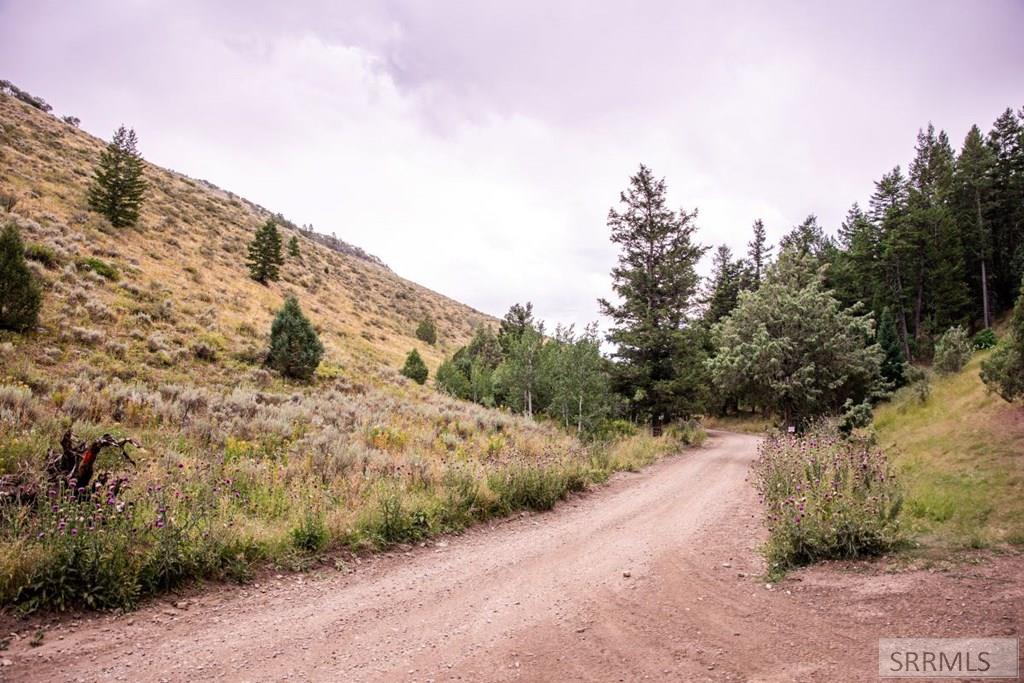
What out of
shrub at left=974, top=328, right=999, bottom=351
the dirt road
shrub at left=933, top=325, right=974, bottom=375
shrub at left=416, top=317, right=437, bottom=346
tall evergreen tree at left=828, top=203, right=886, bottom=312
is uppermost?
tall evergreen tree at left=828, top=203, right=886, bottom=312

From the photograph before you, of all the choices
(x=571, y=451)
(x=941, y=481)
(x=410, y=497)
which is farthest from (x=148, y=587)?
(x=941, y=481)

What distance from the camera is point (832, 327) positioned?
53.2 feet

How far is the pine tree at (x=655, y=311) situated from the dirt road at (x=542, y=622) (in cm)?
1574

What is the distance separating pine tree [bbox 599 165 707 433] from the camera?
21688 millimetres

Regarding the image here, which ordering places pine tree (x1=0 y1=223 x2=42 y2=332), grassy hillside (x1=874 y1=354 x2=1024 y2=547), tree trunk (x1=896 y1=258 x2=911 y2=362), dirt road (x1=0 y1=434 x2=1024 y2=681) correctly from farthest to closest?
tree trunk (x1=896 y1=258 x2=911 y2=362) < pine tree (x1=0 y1=223 x2=42 y2=332) < grassy hillside (x1=874 y1=354 x2=1024 y2=547) < dirt road (x1=0 y1=434 x2=1024 y2=681)

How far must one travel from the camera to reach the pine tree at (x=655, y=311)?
21.7 m

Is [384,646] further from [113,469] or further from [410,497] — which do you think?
[113,469]

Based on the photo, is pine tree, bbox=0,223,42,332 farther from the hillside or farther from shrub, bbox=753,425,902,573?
shrub, bbox=753,425,902,573

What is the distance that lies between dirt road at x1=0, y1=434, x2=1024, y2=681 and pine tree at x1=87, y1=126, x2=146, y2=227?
33392 mm

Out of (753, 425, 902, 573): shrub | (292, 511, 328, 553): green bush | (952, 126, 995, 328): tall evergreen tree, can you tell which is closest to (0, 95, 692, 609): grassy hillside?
(292, 511, 328, 553): green bush

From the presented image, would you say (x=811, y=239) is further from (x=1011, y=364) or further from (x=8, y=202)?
(x=8, y=202)

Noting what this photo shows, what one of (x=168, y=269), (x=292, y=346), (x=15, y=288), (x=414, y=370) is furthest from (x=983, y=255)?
(x=168, y=269)

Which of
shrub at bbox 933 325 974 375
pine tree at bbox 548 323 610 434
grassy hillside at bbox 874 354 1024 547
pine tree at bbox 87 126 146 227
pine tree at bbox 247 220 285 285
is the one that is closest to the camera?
grassy hillside at bbox 874 354 1024 547

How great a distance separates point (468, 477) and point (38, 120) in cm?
5623
